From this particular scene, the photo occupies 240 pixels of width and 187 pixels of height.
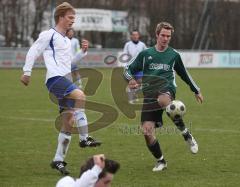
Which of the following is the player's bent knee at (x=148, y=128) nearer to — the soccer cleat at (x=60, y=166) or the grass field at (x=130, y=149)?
the grass field at (x=130, y=149)

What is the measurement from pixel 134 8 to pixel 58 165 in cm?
5740

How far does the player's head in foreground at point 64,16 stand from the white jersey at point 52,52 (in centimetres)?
12

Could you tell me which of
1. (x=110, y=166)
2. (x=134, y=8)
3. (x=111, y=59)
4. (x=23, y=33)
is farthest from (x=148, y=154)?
(x=134, y=8)

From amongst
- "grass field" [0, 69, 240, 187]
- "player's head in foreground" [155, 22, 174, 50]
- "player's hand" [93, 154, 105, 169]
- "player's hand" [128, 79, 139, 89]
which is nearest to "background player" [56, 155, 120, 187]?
"player's hand" [93, 154, 105, 169]

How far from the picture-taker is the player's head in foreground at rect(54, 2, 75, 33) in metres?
9.04

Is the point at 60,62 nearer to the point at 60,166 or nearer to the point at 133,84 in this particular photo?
the point at 133,84

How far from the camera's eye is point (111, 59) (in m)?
44.2

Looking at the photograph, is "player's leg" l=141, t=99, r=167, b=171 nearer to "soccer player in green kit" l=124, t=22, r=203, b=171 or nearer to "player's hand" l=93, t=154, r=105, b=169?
"soccer player in green kit" l=124, t=22, r=203, b=171

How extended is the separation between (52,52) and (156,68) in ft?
5.07

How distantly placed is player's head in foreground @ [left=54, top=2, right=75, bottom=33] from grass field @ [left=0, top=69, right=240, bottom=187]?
2021 millimetres

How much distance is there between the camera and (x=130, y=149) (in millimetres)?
11211

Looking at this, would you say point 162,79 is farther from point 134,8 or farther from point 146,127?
point 134,8

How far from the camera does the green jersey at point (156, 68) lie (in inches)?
374

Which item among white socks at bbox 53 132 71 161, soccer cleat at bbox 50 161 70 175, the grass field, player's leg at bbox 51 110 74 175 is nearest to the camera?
the grass field
